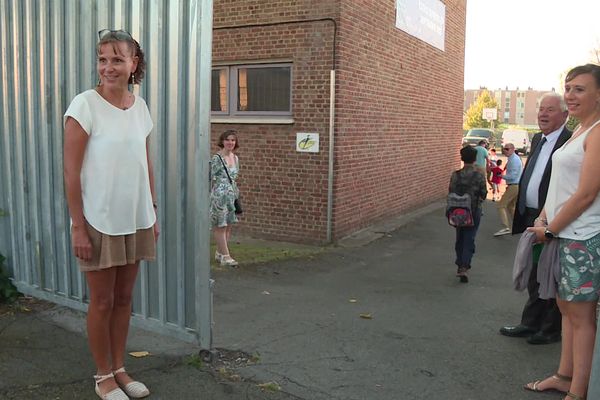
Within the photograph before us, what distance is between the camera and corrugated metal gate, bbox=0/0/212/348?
12.9 ft

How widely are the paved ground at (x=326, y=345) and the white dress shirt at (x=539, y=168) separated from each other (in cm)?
119

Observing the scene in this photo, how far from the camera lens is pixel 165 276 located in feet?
13.6

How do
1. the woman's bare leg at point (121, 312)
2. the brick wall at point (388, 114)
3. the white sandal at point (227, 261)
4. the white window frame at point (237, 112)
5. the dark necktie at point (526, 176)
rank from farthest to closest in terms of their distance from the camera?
the white window frame at point (237, 112) → the brick wall at point (388, 114) → the white sandal at point (227, 261) → the dark necktie at point (526, 176) → the woman's bare leg at point (121, 312)

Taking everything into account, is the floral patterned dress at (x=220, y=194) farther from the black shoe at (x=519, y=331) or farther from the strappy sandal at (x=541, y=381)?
the strappy sandal at (x=541, y=381)

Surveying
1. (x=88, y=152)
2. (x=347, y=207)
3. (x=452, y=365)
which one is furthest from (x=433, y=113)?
(x=88, y=152)

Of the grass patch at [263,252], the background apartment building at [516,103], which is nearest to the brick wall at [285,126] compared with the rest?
the grass patch at [263,252]

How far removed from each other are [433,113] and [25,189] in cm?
1104

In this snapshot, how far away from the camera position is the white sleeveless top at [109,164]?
3.16m

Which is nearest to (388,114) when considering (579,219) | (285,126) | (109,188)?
(285,126)

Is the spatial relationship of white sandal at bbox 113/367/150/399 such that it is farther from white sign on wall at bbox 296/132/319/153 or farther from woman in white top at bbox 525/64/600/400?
white sign on wall at bbox 296/132/319/153

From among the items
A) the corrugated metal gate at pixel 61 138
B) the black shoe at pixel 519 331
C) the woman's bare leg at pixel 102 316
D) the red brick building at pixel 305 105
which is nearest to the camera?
the woman's bare leg at pixel 102 316

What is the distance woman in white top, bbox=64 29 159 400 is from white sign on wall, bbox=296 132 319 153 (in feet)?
18.8

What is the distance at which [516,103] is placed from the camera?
161 m

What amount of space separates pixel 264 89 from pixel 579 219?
22.6ft
